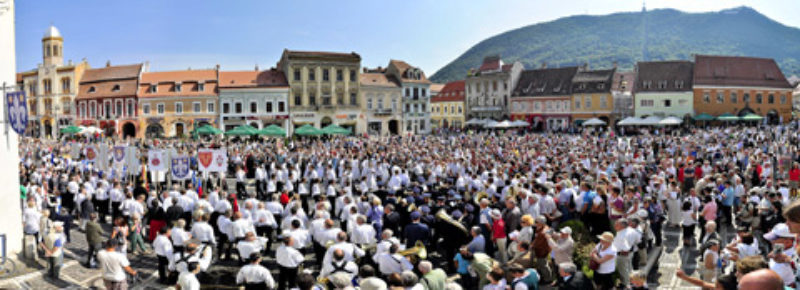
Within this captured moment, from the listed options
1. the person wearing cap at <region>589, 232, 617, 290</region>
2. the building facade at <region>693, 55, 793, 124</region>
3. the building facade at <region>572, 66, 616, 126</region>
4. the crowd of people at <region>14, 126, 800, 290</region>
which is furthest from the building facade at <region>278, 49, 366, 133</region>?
the person wearing cap at <region>589, 232, 617, 290</region>

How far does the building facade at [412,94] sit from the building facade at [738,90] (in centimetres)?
2975

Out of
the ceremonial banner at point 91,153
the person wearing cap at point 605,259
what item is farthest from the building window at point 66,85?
the person wearing cap at point 605,259

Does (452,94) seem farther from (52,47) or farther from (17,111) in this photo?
(17,111)

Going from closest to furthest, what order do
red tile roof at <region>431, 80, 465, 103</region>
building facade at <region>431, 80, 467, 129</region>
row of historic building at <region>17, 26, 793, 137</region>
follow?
row of historic building at <region>17, 26, 793, 137</region>
building facade at <region>431, 80, 467, 129</region>
red tile roof at <region>431, 80, 465, 103</region>

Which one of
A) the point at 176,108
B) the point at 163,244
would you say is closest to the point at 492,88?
the point at 176,108

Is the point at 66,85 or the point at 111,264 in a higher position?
the point at 66,85

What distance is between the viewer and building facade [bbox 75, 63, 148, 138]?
56.0 metres

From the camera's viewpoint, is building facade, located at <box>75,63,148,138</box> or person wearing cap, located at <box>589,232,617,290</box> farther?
building facade, located at <box>75,63,148,138</box>

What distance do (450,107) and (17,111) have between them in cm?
7105

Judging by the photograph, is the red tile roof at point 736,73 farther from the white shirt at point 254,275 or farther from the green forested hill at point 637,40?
the green forested hill at point 637,40

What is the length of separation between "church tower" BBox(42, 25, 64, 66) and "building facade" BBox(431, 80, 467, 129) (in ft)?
160

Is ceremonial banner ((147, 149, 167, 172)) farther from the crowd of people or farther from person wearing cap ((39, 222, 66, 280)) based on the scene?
person wearing cap ((39, 222, 66, 280))

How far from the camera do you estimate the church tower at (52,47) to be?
5925 cm

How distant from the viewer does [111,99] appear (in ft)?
186
